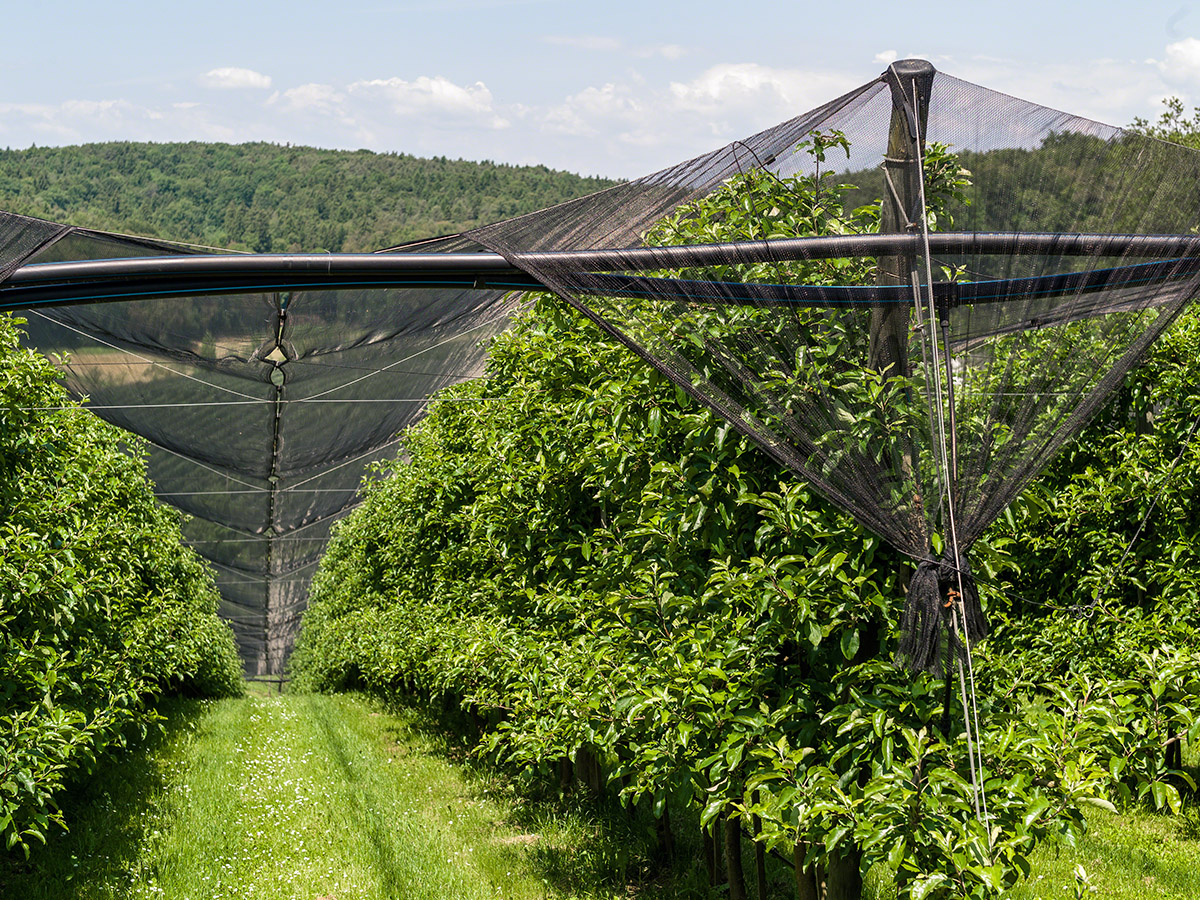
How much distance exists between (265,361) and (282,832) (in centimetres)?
393

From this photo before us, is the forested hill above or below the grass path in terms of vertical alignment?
above

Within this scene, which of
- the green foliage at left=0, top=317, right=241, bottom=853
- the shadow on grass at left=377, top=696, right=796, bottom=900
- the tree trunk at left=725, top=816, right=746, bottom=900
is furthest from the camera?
the shadow on grass at left=377, top=696, right=796, bottom=900

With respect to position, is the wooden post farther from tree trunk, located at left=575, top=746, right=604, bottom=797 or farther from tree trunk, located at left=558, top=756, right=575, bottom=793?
tree trunk, located at left=558, top=756, right=575, bottom=793

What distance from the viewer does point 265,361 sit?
462 centimetres

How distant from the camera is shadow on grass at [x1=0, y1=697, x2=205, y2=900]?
5637 mm

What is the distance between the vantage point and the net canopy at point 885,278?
2523 mm

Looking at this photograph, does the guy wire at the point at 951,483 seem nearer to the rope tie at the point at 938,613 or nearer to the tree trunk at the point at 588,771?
the rope tie at the point at 938,613

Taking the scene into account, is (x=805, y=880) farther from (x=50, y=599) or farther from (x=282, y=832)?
(x=282, y=832)

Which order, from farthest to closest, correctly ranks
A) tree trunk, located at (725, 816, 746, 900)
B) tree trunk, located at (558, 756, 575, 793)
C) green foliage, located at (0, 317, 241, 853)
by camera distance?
tree trunk, located at (558, 756, 575, 793), green foliage, located at (0, 317, 241, 853), tree trunk, located at (725, 816, 746, 900)

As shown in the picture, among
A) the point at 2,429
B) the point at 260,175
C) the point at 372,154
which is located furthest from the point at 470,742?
the point at 372,154

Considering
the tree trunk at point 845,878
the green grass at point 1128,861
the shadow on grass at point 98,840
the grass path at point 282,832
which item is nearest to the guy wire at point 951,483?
the tree trunk at point 845,878

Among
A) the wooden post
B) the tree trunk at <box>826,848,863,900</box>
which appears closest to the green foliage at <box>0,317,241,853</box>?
the tree trunk at <box>826,848,863,900</box>

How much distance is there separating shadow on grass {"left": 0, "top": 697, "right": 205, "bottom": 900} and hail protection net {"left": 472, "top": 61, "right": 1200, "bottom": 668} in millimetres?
4964

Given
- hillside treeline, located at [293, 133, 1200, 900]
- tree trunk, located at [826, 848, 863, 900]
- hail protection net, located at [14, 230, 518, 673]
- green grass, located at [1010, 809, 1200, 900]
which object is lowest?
green grass, located at [1010, 809, 1200, 900]
